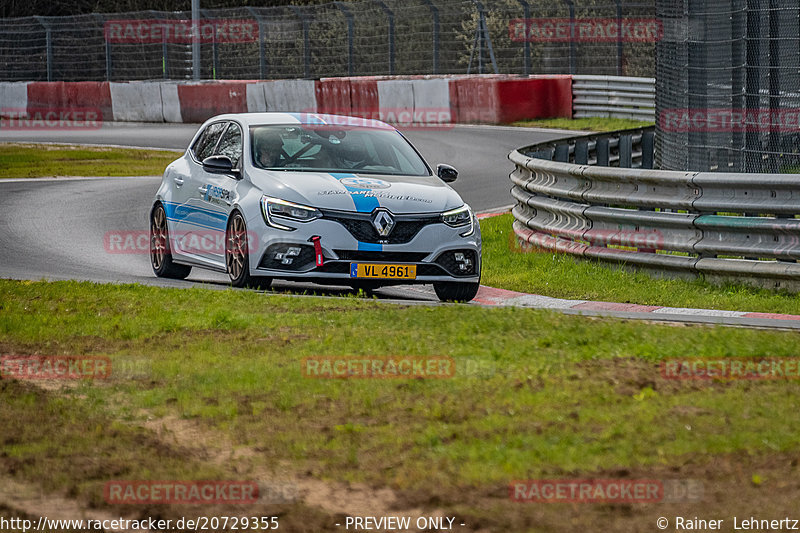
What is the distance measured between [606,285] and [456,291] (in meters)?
1.46

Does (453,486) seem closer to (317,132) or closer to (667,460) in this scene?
(667,460)

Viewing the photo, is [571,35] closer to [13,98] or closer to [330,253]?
[13,98]

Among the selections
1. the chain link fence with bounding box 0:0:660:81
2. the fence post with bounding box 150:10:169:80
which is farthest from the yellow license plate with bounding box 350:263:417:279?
the fence post with bounding box 150:10:169:80

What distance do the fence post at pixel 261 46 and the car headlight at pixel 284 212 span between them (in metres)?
28.1

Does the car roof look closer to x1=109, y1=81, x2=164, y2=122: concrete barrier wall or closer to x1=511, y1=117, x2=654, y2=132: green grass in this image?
x1=511, y1=117, x2=654, y2=132: green grass

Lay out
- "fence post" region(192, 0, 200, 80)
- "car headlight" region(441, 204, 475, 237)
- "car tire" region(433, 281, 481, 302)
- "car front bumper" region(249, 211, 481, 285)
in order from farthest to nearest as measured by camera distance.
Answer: "fence post" region(192, 0, 200, 80) → "car tire" region(433, 281, 481, 302) → "car headlight" region(441, 204, 475, 237) → "car front bumper" region(249, 211, 481, 285)

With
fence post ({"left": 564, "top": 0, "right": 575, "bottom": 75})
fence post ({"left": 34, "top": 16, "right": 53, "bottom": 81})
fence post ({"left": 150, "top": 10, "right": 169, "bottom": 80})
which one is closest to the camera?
fence post ({"left": 564, "top": 0, "right": 575, "bottom": 75})

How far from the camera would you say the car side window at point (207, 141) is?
1230cm

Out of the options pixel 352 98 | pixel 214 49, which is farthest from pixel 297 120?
pixel 214 49

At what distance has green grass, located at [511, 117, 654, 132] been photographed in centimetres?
3044

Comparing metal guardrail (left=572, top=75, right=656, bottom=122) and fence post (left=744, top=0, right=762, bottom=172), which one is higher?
fence post (left=744, top=0, right=762, bottom=172)

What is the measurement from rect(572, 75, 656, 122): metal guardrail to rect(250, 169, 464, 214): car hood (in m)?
21.1

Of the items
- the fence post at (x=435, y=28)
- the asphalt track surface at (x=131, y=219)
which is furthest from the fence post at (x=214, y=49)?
the asphalt track surface at (x=131, y=219)

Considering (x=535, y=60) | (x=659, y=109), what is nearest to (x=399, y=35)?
(x=535, y=60)
